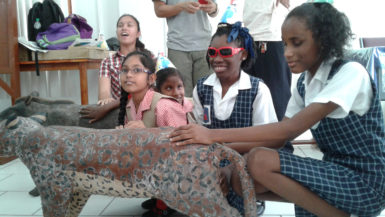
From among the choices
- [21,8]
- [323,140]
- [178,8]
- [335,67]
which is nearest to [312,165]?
[323,140]

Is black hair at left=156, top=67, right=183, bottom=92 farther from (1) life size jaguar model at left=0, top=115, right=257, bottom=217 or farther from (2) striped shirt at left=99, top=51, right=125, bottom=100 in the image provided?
(1) life size jaguar model at left=0, top=115, right=257, bottom=217

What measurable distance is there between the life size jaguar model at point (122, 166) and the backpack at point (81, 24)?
3.11m

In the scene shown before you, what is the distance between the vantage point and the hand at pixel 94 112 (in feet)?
7.73

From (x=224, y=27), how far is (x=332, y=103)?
102 centimetres

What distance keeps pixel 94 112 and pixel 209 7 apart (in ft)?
4.43

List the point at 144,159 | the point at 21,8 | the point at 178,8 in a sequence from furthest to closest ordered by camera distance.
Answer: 1. the point at 21,8
2. the point at 178,8
3. the point at 144,159

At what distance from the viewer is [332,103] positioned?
4.69 ft

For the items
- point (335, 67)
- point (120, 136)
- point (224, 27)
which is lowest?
point (120, 136)

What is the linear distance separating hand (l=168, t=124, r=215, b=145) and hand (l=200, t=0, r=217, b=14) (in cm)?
181

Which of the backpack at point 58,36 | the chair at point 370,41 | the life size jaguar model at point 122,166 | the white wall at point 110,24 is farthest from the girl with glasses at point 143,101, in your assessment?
the chair at point 370,41

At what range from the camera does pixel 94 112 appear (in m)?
2.36

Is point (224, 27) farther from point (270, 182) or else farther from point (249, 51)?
point (270, 182)

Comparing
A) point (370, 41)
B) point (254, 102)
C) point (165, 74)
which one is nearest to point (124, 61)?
point (165, 74)

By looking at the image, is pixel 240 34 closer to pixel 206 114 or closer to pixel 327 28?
pixel 206 114
